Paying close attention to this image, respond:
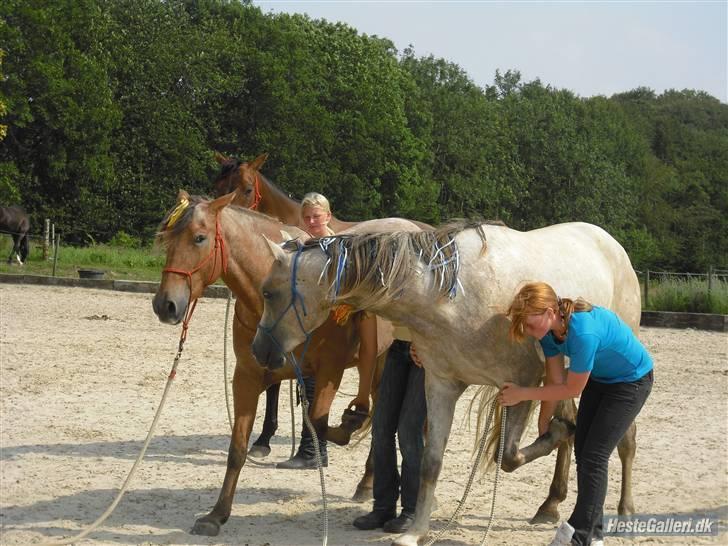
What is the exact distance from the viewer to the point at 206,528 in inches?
190

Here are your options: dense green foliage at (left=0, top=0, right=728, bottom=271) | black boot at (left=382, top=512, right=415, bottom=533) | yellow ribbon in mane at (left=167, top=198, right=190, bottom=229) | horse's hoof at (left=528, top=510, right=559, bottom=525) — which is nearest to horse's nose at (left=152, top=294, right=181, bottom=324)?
yellow ribbon in mane at (left=167, top=198, right=190, bottom=229)

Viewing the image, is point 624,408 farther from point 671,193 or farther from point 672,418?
point 671,193

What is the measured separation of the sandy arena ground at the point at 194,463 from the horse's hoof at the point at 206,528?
0.23 feet

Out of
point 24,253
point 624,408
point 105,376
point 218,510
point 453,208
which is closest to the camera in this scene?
point 624,408

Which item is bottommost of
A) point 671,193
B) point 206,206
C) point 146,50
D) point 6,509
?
point 6,509

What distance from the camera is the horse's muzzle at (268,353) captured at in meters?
4.25

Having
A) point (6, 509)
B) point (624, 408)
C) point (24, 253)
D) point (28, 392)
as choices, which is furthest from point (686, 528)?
point (24, 253)

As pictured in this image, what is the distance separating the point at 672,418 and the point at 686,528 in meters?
3.27

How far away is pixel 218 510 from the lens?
4.91 meters

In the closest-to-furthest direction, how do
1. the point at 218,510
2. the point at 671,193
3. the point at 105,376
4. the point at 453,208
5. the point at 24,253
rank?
the point at 218,510 < the point at 105,376 < the point at 24,253 < the point at 453,208 < the point at 671,193

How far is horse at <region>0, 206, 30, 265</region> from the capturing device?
22492 millimetres

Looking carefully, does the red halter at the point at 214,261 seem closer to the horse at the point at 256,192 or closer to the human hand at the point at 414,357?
the human hand at the point at 414,357

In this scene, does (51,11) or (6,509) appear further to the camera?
(51,11)

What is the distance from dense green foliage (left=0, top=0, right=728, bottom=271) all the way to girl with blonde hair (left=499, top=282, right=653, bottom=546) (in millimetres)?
25951
